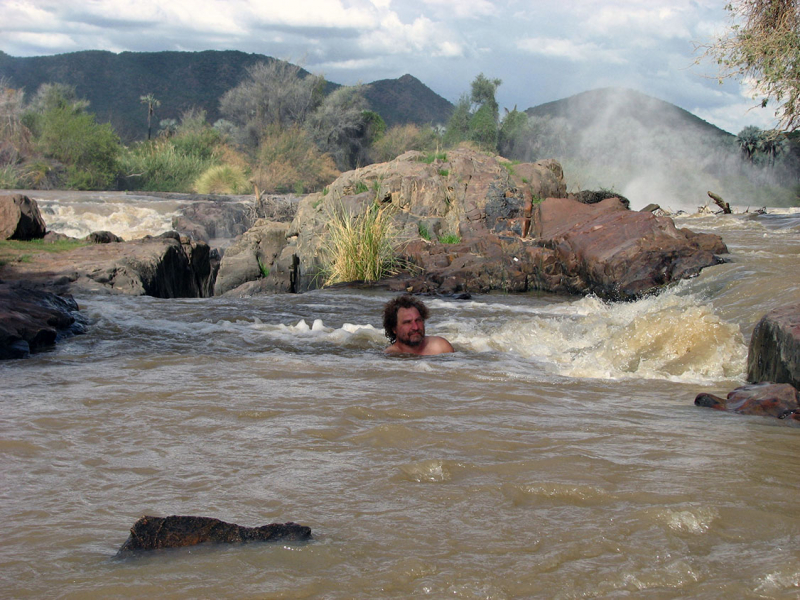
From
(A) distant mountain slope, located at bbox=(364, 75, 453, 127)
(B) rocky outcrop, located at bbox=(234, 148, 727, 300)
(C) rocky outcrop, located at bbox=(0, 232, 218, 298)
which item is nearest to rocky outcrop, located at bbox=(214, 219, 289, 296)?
(B) rocky outcrop, located at bbox=(234, 148, 727, 300)

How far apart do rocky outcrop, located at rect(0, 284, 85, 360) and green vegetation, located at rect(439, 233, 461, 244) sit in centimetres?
722

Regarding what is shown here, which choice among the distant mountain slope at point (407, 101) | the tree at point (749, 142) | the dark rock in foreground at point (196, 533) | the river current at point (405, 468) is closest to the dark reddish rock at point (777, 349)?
the river current at point (405, 468)

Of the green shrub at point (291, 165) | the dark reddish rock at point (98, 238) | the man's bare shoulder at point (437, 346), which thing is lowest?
the man's bare shoulder at point (437, 346)

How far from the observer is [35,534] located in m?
2.43

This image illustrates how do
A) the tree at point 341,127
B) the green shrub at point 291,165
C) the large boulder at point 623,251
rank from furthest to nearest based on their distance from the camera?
the tree at point 341,127, the green shrub at point 291,165, the large boulder at point 623,251

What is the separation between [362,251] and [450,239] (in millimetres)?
2117

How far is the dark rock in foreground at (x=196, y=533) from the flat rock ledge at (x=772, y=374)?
9.53 feet

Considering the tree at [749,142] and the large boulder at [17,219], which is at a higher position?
the tree at [749,142]

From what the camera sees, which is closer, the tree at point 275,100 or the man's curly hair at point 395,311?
the man's curly hair at point 395,311

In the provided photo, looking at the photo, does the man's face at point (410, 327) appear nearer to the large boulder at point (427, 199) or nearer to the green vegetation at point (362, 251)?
the green vegetation at point (362, 251)

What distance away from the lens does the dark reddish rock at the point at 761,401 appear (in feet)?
13.5

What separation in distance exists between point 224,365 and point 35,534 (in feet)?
10.4

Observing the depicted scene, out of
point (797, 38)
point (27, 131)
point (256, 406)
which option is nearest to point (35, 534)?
point (256, 406)

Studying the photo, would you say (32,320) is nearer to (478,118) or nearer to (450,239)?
(450,239)
